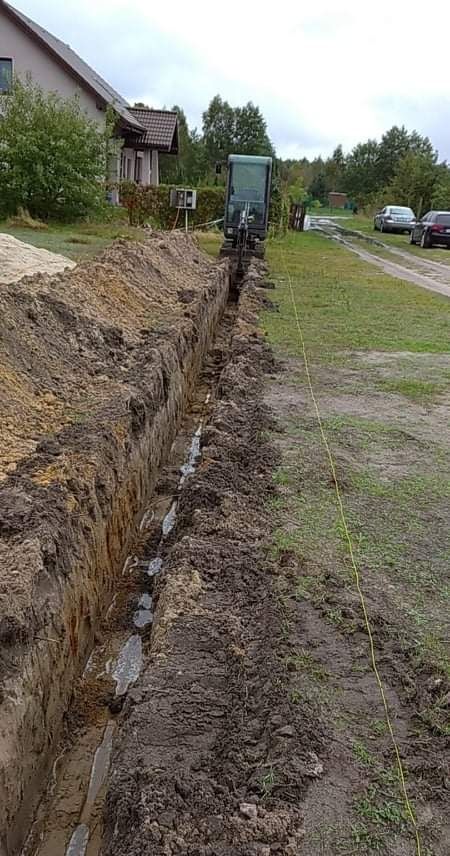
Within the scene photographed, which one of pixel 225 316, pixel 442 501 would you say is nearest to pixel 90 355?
pixel 442 501

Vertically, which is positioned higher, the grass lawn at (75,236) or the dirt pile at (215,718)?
the grass lawn at (75,236)

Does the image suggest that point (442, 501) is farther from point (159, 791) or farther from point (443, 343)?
point (443, 343)

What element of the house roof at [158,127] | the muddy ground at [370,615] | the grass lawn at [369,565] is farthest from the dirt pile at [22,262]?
the house roof at [158,127]

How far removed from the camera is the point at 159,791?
9.84 ft

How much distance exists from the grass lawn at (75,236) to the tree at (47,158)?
70 centimetres

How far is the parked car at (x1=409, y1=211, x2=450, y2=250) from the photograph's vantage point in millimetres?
29391

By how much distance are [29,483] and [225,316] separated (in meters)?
12.2

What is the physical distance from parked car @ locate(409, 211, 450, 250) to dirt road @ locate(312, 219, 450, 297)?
1.26 metres

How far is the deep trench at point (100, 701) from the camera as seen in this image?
12.4ft

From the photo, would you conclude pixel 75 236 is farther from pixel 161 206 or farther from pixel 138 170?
pixel 138 170

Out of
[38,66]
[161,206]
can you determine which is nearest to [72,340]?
[161,206]

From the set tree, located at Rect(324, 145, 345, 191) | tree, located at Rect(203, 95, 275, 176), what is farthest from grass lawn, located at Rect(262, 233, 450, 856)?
tree, located at Rect(324, 145, 345, 191)

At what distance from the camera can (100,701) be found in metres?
4.67

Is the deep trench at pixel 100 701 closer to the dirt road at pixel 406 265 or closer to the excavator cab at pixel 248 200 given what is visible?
the dirt road at pixel 406 265
